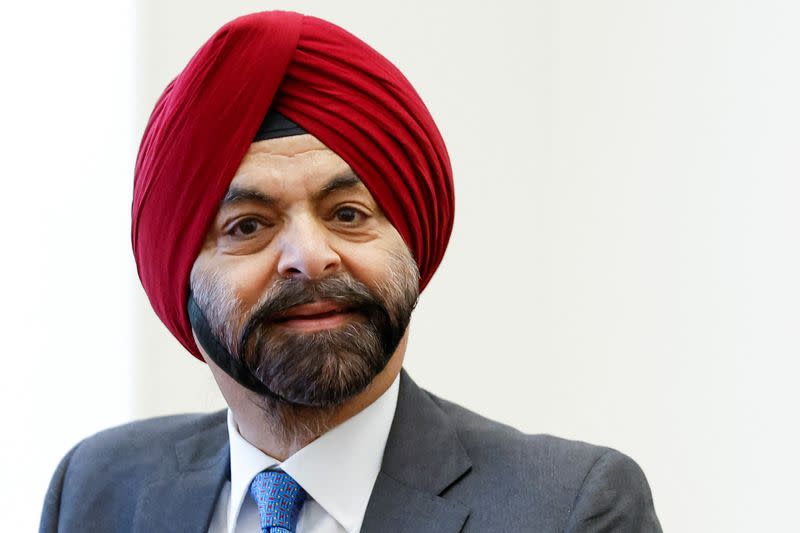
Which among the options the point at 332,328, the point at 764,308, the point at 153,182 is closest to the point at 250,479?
the point at 332,328

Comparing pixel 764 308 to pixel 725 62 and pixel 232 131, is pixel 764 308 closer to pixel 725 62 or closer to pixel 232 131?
pixel 725 62

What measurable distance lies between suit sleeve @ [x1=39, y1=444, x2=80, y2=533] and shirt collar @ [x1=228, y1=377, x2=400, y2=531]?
38cm

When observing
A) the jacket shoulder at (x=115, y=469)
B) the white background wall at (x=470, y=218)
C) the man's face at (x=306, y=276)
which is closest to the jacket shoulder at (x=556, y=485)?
the man's face at (x=306, y=276)

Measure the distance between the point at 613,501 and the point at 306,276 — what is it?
0.50m

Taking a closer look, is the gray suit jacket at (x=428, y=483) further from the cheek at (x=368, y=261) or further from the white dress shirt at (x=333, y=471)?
the cheek at (x=368, y=261)

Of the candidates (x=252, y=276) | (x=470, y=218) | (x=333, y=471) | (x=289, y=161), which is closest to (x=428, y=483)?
(x=333, y=471)

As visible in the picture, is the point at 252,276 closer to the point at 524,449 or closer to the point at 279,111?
the point at 279,111

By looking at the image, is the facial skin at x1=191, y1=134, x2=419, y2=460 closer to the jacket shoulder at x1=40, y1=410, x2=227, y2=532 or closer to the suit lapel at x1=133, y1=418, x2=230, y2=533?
the suit lapel at x1=133, y1=418, x2=230, y2=533

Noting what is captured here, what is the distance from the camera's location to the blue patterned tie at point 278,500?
1871 mm

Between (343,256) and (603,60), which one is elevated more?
(603,60)

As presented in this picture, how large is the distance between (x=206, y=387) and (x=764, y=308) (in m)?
1.31

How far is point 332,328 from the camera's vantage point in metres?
1.79

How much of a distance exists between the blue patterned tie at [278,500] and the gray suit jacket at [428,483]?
3.9 inches

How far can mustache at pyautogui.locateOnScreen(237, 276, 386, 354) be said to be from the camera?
1784 mm
